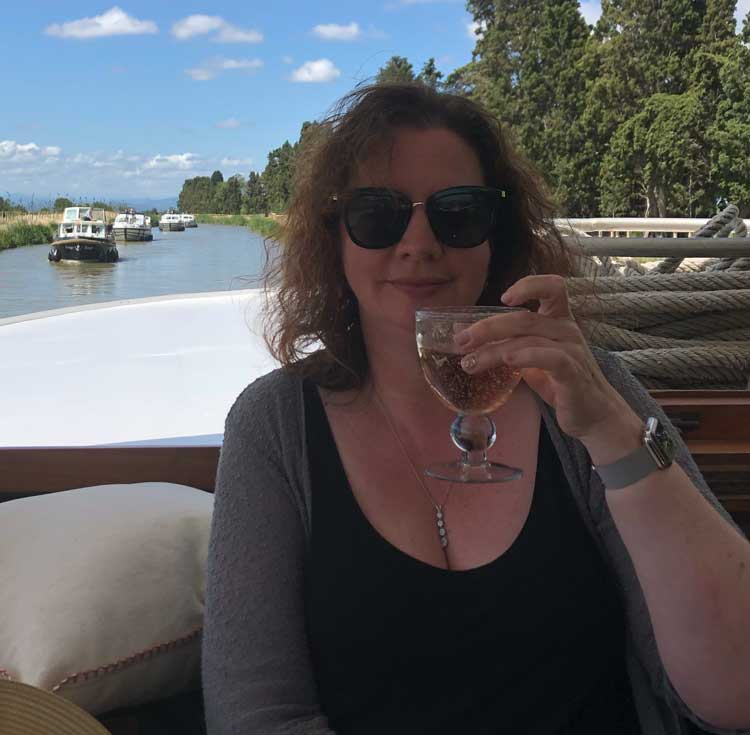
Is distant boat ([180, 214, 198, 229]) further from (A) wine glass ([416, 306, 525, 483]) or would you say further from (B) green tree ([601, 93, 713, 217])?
(B) green tree ([601, 93, 713, 217])

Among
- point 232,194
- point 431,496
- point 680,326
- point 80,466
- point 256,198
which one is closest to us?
point 431,496

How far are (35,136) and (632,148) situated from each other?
79.8ft

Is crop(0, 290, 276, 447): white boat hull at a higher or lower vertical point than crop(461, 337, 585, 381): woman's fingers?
lower

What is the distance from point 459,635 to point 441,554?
113mm

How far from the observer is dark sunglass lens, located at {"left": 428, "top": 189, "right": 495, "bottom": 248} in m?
1.16

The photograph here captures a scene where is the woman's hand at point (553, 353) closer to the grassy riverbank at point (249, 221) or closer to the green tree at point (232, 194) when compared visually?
the grassy riverbank at point (249, 221)

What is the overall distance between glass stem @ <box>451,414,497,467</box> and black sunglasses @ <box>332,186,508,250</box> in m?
0.32

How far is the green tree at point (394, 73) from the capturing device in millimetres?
1415

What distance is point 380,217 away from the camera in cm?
116

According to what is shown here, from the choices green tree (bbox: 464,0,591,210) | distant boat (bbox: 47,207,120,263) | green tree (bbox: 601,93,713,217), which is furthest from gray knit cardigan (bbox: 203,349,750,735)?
green tree (bbox: 601,93,713,217)

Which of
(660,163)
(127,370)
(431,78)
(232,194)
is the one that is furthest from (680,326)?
(660,163)

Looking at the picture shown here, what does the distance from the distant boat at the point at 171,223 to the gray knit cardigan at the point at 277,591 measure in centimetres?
332

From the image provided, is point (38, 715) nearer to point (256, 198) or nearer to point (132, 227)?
point (256, 198)

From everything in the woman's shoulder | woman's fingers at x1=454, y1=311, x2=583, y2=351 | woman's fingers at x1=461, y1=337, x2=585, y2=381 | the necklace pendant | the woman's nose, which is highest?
the woman's nose
